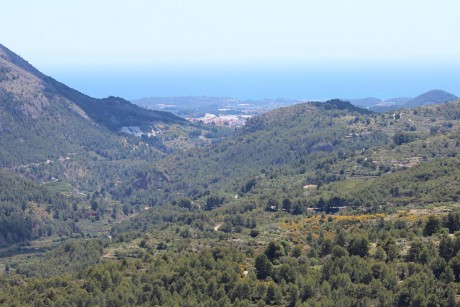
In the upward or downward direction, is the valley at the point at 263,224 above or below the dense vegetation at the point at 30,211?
above

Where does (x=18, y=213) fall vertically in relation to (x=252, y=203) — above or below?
below

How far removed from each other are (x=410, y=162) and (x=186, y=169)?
85470 mm

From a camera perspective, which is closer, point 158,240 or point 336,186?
point 158,240

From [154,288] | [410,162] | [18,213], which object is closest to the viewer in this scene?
[154,288]

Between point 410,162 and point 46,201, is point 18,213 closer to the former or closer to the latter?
point 46,201

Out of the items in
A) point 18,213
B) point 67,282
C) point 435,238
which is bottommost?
point 18,213

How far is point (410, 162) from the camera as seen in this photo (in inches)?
4496

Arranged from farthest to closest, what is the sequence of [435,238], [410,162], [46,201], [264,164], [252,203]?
[264,164] < [46,201] < [410,162] < [252,203] < [435,238]

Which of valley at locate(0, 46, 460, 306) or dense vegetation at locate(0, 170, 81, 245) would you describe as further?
dense vegetation at locate(0, 170, 81, 245)

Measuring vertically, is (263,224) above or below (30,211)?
above

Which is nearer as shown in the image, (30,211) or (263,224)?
(263,224)

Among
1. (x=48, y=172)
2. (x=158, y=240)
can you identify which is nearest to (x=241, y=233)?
(x=158, y=240)

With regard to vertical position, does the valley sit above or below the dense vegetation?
above

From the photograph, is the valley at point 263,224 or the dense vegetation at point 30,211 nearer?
the valley at point 263,224
